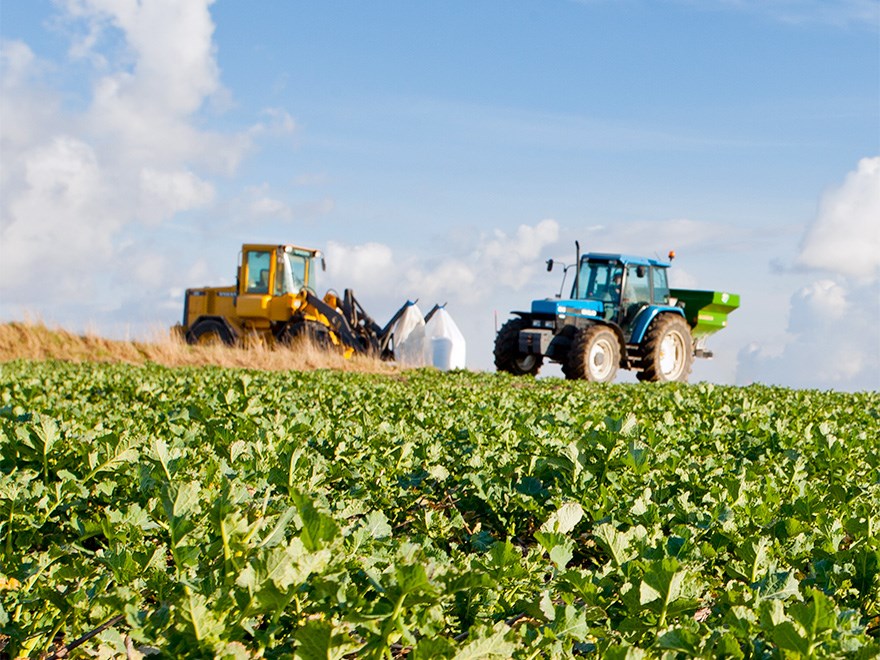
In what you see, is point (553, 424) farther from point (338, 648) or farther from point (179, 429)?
point (338, 648)

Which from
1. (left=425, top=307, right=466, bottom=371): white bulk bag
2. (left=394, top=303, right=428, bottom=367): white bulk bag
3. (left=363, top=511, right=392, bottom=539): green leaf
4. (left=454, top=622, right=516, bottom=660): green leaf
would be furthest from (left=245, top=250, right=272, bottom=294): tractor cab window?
(left=454, top=622, right=516, bottom=660): green leaf

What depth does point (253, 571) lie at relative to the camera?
212cm

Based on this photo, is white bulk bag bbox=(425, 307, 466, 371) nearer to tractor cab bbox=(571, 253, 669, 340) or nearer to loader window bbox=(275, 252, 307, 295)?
loader window bbox=(275, 252, 307, 295)

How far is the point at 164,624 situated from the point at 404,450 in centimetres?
219

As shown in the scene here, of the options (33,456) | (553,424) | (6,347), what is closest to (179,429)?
(33,456)

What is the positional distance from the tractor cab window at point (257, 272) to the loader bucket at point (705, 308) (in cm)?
991

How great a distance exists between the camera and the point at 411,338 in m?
22.8

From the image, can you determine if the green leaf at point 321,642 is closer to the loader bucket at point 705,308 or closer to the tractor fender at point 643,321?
the tractor fender at point 643,321

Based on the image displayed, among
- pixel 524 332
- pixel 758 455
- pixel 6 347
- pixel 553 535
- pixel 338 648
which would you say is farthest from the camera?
pixel 6 347

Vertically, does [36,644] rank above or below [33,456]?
below

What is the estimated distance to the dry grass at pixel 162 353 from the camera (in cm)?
1912

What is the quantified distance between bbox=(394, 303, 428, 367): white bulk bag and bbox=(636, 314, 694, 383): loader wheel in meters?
5.59

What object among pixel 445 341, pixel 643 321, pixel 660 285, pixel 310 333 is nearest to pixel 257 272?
pixel 310 333

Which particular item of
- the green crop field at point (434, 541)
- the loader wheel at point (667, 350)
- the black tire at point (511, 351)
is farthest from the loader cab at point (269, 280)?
the green crop field at point (434, 541)
